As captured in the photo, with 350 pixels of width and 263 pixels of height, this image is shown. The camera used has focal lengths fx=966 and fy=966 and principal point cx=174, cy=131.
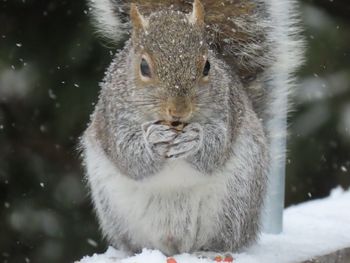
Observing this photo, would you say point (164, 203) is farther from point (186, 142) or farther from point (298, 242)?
point (298, 242)

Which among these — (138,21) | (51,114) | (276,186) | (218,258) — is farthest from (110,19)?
(51,114)

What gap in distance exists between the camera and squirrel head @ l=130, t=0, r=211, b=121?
1.97m

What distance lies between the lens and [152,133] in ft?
6.59

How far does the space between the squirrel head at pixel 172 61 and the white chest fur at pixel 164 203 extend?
0.54 ft

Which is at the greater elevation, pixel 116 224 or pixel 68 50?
pixel 116 224

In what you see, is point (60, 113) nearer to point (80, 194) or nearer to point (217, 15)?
point (80, 194)

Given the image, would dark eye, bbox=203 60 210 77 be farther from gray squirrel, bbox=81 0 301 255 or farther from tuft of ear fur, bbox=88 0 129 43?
tuft of ear fur, bbox=88 0 129 43

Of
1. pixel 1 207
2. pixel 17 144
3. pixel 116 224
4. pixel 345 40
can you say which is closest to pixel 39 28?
pixel 17 144

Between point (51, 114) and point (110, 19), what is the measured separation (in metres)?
1.22

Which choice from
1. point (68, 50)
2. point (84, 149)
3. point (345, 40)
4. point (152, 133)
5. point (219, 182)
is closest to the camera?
point (152, 133)

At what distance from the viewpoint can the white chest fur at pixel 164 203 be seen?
6.86 ft

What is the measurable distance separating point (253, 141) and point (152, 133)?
0.33 m

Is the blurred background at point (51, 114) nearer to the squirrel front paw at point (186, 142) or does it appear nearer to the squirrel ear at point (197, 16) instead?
the squirrel ear at point (197, 16)

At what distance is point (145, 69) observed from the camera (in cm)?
204
